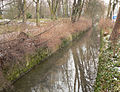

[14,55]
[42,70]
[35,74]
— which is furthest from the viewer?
[42,70]

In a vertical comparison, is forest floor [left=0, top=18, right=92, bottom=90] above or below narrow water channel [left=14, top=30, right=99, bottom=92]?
above

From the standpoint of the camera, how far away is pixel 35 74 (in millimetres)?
9219

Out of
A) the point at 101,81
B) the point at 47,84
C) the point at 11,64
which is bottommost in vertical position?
the point at 47,84

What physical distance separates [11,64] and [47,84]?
2454 millimetres

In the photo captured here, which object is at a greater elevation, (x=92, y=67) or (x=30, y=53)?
(x=30, y=53)

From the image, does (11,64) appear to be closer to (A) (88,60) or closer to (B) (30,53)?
(B) (30,53)

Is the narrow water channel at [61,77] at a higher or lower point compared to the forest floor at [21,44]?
lower

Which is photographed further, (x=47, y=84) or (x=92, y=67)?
(x=92, y=67)

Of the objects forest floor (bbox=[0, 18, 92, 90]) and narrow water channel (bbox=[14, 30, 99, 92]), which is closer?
forest floor (bbox=[0, 18, 92, 90])

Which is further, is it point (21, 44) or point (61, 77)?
point (61, 77)

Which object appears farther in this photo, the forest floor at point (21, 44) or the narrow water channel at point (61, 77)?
the narrow water channel at point (61, 77)

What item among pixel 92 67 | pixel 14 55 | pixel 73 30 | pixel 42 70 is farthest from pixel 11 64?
pixel 73 30

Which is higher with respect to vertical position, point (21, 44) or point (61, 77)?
point (21, 44)

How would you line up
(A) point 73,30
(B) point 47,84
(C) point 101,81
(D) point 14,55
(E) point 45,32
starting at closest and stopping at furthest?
(C) point 101,81
(D) point 14,55
(B) point 47,84
(E) point 45,32
(A) point 73,30
